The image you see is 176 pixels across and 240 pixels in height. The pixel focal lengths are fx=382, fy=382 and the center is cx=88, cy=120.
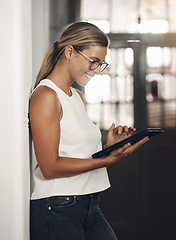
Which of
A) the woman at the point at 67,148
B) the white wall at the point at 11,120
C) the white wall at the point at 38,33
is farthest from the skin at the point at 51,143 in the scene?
the white wall at the point at 38,33

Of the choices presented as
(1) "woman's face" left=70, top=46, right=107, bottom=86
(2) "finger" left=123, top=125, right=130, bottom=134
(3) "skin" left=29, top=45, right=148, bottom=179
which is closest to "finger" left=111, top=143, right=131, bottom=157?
(3) "skin" left=29, top=45, right=148, bottom=179

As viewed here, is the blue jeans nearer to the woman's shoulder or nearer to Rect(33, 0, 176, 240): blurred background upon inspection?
the woman's shoulder

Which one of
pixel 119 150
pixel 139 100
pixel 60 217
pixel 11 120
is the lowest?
pixel 60 217

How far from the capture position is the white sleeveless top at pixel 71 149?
1.37 metres

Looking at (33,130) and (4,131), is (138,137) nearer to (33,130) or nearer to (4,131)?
(33,130)

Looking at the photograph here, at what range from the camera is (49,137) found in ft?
4.20

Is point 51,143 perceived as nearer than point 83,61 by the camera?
Yes

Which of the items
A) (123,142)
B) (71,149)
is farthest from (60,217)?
(123,142)

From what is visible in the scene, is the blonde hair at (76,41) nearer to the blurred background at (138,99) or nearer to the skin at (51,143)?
the skin at (51,143)

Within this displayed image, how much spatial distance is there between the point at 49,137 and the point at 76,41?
426 mm

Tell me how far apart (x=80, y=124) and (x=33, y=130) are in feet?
0.68

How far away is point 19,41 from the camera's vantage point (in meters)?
1.15

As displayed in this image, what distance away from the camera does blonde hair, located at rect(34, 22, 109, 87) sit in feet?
4.85

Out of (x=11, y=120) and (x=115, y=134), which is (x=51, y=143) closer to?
(x=11, y=120)
